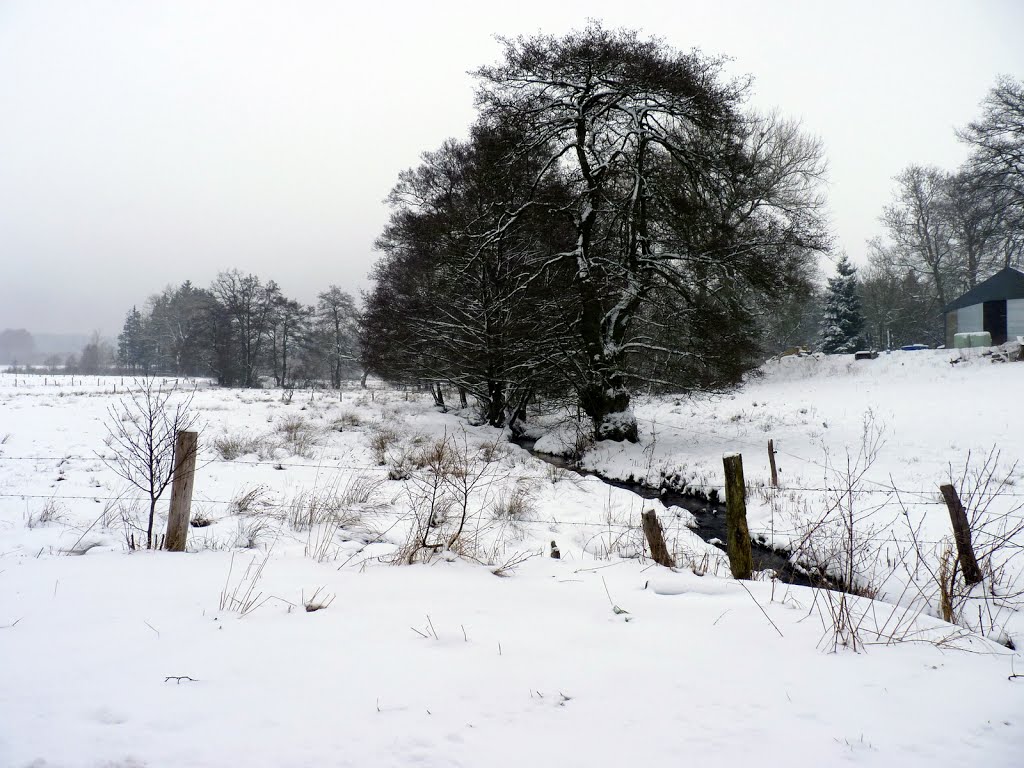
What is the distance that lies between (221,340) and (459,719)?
159ft

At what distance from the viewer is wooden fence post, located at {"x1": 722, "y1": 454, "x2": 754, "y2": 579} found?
451 cm

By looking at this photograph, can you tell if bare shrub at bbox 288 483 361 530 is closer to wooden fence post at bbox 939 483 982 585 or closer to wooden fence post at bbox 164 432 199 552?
wooden fence post at bbox 164 432 199 552

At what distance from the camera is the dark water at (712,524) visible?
602 cm

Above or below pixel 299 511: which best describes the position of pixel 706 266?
above

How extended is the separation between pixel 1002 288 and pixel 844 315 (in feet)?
27.9

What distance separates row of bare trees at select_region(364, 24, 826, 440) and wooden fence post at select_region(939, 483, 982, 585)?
365 inches

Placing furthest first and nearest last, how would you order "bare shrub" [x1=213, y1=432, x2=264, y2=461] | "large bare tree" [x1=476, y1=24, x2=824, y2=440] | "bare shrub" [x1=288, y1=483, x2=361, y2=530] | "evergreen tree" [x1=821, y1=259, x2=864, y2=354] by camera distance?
1. "evergreen tree" [x1=821, y1=259, x2=864, y2=354]
2. "large bare tree" [x1=476, y1=24, x2=824, y2=440]
3. "bare shrub" [x1=213, y1=432, x2=264, y2=461]
4. "bare shrub" [x1=288, y1=483, x2=361, y2=530]

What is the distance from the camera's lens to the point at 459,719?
6.96 ft

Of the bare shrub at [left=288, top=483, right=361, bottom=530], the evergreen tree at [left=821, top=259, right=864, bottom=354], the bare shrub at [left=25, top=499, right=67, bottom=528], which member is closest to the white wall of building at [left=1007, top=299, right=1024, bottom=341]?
the evergreen tree at [left=821, top=259, right=864, bottom=354]

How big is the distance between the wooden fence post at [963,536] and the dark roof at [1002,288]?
31.7 meters

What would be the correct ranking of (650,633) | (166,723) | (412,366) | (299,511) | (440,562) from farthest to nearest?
(412,366)
(299,511)
(440,562)
(650,633)
(166,723)

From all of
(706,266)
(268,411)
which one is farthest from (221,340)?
(706,266)

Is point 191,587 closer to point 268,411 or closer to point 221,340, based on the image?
point 268,411

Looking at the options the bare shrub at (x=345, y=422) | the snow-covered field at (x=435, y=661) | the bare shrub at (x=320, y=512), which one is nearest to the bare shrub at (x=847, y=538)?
the snow-covered field at (x=435, y=661)
